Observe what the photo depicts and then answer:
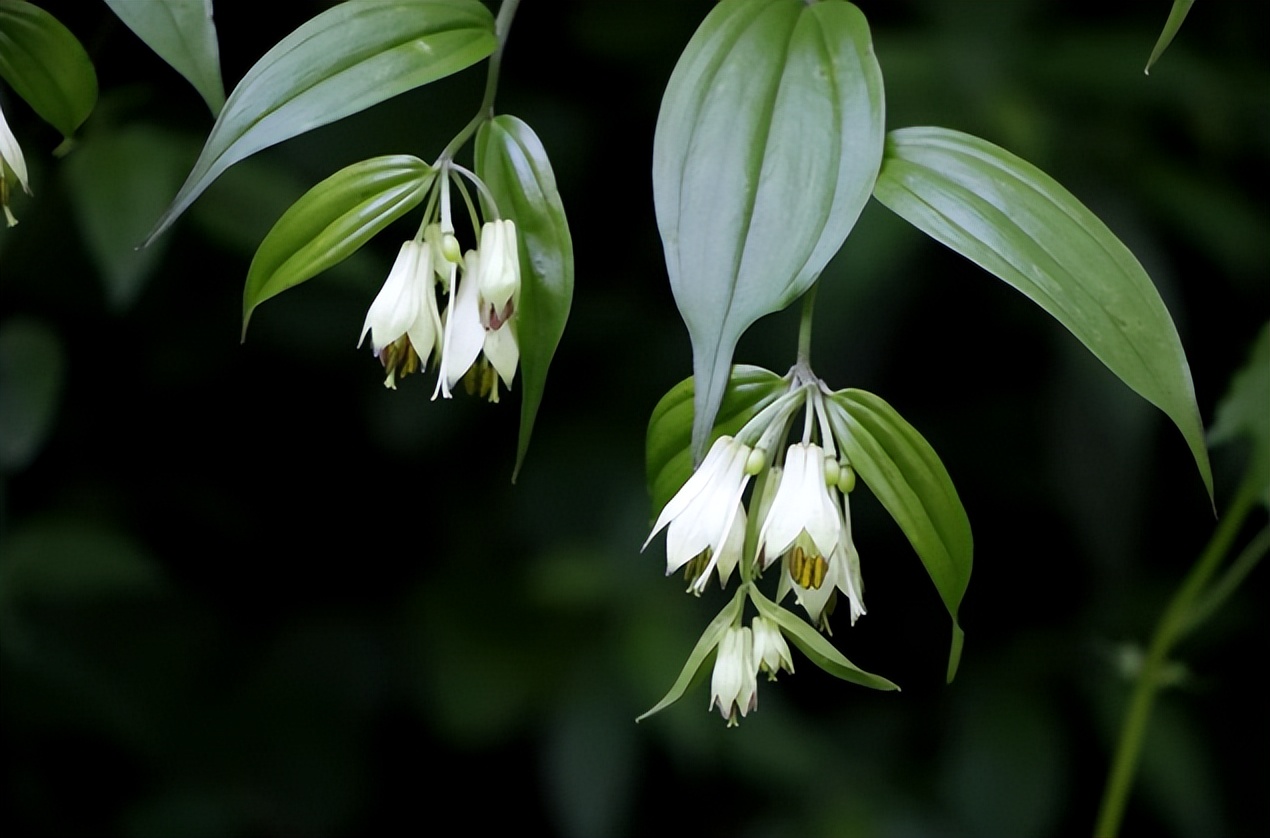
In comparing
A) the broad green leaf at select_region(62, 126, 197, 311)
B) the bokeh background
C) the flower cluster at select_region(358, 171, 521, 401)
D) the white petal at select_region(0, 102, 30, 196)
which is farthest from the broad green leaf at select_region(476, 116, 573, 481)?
the bokeh background

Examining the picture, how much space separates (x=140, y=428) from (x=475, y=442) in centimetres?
28

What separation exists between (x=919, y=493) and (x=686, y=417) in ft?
0.22

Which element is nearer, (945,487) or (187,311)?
(945,487)

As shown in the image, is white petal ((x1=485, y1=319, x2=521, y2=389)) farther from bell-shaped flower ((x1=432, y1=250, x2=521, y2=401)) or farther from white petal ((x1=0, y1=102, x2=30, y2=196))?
white petal ((x1=0, y1=102, x2=30, y2=196))

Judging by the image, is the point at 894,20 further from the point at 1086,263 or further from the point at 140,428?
the point at 1086,263

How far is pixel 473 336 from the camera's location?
35 centimetres

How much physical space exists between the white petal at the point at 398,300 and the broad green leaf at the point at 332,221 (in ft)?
0.04

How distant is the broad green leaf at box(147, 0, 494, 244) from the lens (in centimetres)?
34

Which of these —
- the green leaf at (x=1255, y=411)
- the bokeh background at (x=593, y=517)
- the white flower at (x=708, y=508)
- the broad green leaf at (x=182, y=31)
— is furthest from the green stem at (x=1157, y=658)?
the broad green leaf at (x=182, y=31)

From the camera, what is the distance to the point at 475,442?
1078mm

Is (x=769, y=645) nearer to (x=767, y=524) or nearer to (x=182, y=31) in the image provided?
(x=767, y=524)

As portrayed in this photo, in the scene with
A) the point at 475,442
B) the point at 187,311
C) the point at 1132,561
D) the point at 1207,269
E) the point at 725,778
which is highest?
the point at 187,311

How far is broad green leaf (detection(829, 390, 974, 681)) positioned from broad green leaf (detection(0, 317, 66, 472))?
1.72ft

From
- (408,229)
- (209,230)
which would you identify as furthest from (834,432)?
(408,229)
